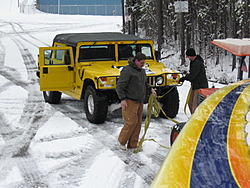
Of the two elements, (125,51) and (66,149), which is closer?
(66,149)

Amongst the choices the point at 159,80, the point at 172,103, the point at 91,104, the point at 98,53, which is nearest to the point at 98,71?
the point at 91,104

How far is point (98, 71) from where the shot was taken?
816cm

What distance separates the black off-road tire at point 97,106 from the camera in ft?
26.0

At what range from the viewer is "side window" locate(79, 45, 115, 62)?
354 inches

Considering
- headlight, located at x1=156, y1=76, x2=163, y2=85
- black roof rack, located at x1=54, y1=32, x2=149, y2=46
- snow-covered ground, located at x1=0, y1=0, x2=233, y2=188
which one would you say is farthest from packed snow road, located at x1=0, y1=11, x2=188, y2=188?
black roof rack, located at x1=54, y1=32, x2=149, y2=46

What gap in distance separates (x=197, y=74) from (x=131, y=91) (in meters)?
1.93

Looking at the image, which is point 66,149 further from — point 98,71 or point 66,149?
point 98,71

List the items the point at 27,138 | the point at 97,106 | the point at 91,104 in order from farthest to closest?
the point at 91,104, the point at 97,106, the point at 27,138

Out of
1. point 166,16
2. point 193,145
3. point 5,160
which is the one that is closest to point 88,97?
point 5,160

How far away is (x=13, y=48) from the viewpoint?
24.6 m

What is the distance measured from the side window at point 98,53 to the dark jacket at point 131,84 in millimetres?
2886

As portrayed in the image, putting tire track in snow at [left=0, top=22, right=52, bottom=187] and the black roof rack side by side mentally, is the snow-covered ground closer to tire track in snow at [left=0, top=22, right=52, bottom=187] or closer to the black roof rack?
tire track in snow at [left=0, top=22, right=52, bottom=187]

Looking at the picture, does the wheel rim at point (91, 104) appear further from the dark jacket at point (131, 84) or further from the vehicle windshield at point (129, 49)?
the dark jacket at point (131, 84)

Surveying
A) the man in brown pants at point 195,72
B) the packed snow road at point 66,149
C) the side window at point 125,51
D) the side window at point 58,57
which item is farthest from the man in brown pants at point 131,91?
the side window at point 58,57
